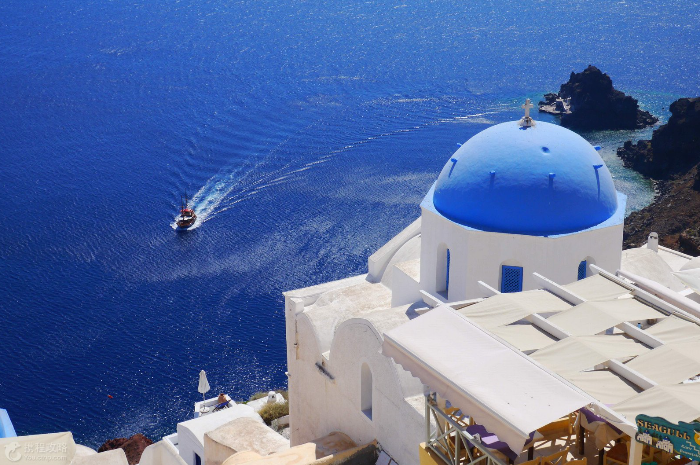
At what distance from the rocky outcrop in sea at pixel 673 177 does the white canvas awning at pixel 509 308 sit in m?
34.3

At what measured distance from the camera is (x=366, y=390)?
18.6 metres

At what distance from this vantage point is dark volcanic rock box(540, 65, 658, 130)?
69625 millimetres

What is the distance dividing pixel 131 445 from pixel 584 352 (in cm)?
2329

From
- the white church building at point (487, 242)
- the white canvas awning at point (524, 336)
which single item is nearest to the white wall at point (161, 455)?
the white church building at point (487, 242)

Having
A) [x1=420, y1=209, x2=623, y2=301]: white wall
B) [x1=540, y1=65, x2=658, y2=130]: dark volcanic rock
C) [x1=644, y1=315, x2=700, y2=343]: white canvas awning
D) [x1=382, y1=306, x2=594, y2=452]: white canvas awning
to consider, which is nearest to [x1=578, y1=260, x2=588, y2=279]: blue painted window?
[x1=420, y1=209, x2=623, y2=301]: white wall

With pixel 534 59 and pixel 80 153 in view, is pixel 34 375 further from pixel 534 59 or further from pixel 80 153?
pixel 534 59

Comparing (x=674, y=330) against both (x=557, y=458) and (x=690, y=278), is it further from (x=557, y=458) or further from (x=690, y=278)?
(x=690, y=278)

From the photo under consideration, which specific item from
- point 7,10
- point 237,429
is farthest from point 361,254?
point 7,10

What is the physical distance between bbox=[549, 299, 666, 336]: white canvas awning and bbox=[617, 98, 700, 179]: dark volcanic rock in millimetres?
48728

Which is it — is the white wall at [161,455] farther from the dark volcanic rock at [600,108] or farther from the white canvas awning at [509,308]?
the dark volcanic rock at [600,108]

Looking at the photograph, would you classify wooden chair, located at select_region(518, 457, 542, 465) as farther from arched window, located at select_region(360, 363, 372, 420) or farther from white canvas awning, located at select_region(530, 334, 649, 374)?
arched window, located at select_region(360, 363, 372, 420)

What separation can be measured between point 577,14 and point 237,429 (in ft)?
298

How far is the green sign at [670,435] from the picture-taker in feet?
32.0

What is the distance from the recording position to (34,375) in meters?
37.5
